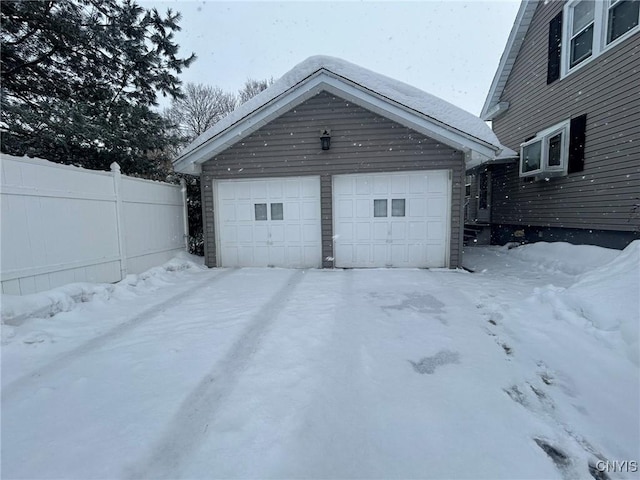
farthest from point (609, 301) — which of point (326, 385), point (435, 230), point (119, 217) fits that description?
point (119, 217)

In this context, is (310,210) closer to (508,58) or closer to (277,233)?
(277,233)

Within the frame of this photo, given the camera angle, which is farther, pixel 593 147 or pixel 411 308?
pixel 593 147

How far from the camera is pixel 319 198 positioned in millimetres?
7441

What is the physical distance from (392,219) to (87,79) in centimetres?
847

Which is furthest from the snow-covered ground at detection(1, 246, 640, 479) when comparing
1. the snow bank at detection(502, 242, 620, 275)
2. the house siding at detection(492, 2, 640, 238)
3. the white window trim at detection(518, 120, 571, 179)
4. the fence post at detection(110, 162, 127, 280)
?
the white window trim at detection(518, 120, 571, 179)

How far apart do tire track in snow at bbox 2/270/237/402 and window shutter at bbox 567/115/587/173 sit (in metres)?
9.45

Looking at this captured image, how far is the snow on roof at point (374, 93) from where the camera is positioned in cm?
653

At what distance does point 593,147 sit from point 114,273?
35.4 feet

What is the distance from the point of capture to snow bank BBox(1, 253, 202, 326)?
3.62m

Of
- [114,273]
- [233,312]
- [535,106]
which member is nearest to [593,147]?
[535,106]

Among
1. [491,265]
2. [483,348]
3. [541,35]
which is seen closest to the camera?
[483,348]

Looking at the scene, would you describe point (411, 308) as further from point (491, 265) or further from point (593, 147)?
point (593, 147)

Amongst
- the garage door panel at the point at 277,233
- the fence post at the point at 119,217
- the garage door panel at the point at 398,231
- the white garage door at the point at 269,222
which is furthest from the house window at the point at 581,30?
the fence post at the point at 119,217

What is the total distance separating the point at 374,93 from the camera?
646cm
